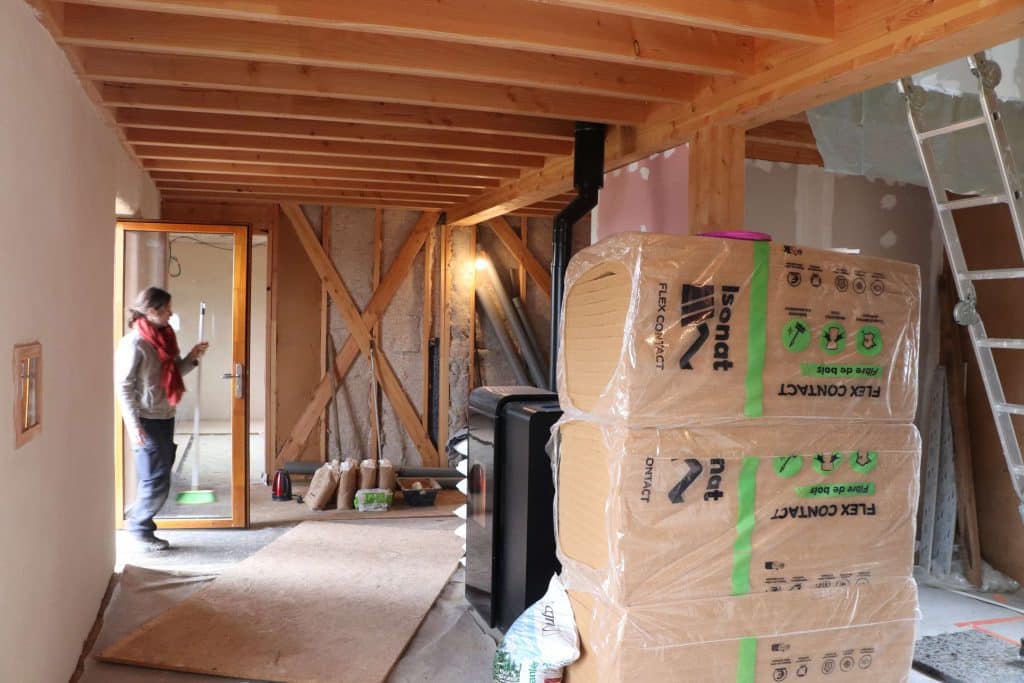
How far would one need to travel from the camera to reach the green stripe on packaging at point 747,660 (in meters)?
2.18

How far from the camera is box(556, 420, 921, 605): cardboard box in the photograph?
6.83 ft

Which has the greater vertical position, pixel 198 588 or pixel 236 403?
pixel 236 403

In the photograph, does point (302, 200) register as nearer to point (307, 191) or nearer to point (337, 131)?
point (307, 191)

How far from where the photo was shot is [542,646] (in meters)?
2.34

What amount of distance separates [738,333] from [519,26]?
1.26 meters

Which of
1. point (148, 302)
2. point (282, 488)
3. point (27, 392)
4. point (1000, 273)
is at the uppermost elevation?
point (1000, 273)

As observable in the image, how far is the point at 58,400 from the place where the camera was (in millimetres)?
2709

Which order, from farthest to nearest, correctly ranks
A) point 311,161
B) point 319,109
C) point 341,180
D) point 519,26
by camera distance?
Result: point 341,180 → point 311,161 → point 319,109 → point 519,26

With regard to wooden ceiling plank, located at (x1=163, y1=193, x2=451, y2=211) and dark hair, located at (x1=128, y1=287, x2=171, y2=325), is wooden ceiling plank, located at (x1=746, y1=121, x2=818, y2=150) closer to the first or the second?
wooden ceiling plank, located at (x1=163, y1=193, x2=451, y2=211)

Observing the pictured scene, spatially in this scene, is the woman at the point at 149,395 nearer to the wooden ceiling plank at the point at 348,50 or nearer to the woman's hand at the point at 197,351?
the woman's hand at the point at 197,351

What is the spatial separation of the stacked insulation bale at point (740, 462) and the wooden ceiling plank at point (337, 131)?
1.92m

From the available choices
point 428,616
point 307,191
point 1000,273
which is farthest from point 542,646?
point 307,191

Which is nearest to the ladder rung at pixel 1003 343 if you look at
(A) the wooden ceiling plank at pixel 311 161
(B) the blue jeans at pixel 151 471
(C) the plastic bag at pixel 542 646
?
(C) the plastic bag at pixel 542 646

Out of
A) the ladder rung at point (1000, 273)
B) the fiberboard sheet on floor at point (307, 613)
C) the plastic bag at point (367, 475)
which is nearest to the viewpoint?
the ladder rung at point (1000, 273)
